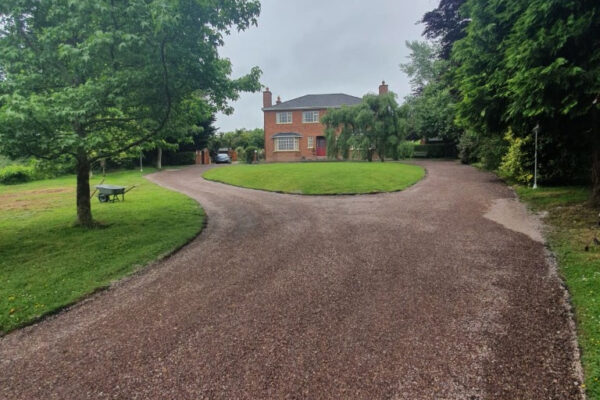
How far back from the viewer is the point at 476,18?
970 centimetres

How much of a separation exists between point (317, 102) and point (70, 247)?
37.3 metres

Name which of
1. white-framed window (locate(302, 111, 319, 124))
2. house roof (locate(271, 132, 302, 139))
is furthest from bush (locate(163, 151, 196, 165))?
white-framed window (locate(302, 111, 319, 124))

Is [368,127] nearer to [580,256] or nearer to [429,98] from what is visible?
[429,98]

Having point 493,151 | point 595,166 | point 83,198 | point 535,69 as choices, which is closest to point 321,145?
point 493,151

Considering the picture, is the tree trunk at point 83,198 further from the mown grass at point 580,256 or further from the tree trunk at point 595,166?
the tree trunk at point 595,166

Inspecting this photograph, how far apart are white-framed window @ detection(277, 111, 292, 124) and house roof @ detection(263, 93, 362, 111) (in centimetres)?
59

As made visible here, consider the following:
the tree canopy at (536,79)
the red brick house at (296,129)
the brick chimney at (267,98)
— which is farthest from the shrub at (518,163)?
the brick chimney at (267,98)

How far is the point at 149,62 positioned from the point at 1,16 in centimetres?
341

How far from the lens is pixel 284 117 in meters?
41.2

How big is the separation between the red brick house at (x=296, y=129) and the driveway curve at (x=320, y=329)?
32957mm

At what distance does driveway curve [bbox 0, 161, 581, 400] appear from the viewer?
3.12 metres

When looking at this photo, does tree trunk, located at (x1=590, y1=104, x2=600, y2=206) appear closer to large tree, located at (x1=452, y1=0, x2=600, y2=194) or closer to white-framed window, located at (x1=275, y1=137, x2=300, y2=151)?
large tree, located at (x1=452, y1=0, x2=600, y2=194)

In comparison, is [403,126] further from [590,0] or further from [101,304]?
[101,304]

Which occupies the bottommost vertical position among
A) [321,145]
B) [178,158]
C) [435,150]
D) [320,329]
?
[320,329]
